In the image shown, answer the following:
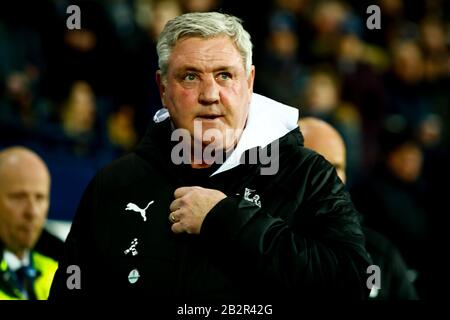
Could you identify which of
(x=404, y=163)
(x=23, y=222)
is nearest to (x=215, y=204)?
(x=23, y=222)

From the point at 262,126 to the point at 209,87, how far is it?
220 millimetres

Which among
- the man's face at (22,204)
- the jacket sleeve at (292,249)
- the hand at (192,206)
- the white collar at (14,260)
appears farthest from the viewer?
the man's face at (22,204)

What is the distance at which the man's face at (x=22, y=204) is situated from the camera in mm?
4242

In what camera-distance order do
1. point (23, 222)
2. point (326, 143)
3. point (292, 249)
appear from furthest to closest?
point (23, 222)
point (326, 143)
point (292, 249)

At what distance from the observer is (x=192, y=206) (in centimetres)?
260

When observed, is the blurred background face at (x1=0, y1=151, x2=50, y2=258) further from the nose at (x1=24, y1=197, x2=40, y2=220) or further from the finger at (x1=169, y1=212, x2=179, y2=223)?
the finger at (x1=169, y1=212, x2=179, y2=223)

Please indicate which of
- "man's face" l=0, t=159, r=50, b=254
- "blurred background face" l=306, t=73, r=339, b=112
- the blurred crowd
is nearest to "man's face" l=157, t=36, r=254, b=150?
"man's face" l=0, t=159, r=50, b=254

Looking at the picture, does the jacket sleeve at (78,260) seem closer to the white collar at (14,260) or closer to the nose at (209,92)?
the nose at (209,92)

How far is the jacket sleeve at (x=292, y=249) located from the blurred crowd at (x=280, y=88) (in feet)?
9.49

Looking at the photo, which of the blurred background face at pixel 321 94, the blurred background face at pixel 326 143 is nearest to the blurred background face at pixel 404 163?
the blurred background face at pixel 321 94

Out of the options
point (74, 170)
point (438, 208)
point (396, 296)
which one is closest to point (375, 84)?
point (438, 208)

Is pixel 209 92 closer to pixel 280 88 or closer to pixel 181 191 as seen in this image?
pixel 181 191

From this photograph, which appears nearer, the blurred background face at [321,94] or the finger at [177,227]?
the finger at [177,227]
